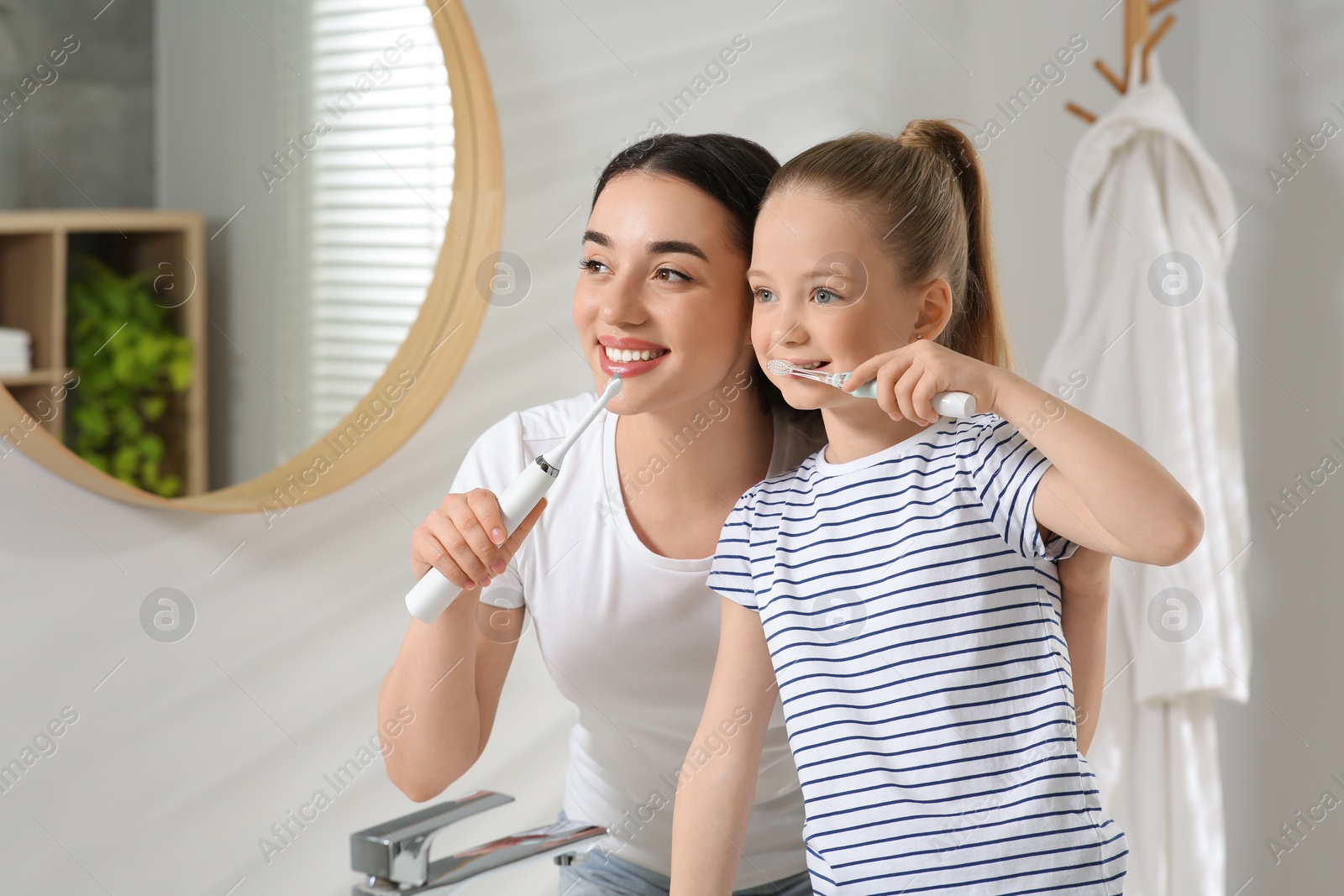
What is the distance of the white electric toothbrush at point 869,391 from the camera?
639 mm

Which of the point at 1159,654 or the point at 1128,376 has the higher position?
the point at 1128,376

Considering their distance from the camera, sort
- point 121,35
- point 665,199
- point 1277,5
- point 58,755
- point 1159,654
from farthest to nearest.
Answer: point 1277,5 → point 1159,654 → point 121,35 → point 58,755 → point 665,199

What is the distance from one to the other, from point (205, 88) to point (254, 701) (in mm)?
599

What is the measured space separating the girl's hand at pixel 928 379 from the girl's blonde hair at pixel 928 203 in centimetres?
12

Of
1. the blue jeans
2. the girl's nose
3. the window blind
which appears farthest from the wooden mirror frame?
the girl's nose

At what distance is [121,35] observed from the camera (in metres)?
1.08

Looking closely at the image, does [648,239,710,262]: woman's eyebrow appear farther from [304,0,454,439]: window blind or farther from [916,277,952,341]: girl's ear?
[304,0,454,439]: window blind

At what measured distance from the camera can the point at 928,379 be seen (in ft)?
2.12

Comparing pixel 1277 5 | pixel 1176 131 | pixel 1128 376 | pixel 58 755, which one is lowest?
pixel 58 755

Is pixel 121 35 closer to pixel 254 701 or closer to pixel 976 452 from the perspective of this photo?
pixel 254 701

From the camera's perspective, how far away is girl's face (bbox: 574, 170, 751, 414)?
81 centimetres

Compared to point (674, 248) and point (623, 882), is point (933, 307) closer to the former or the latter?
point (674, 248)

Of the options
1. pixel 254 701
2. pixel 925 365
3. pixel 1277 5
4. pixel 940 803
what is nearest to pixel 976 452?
pixel 925 365

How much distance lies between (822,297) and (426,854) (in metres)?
0.42
